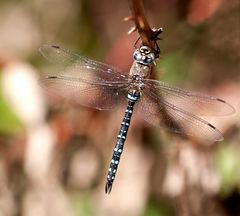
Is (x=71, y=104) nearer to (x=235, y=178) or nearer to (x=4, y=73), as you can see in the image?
(x=4, y=73)

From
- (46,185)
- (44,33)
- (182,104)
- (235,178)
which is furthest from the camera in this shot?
(44,33)

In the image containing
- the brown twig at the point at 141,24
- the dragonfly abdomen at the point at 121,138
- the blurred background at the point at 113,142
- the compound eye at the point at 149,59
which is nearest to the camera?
the brown twig at the point at 141,24

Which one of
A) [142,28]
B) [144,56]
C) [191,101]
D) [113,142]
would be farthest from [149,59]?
[113,142]

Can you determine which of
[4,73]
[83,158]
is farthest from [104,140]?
[4,73]

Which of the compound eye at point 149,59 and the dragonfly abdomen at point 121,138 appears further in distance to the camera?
the dragonfly abdomen at point 121,138

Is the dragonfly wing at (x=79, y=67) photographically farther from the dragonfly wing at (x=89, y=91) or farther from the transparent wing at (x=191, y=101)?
the transparent wing at (x=191, y=101)

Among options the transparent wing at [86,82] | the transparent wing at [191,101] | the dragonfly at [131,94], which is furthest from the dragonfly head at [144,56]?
the transparent wing at [86,82]
